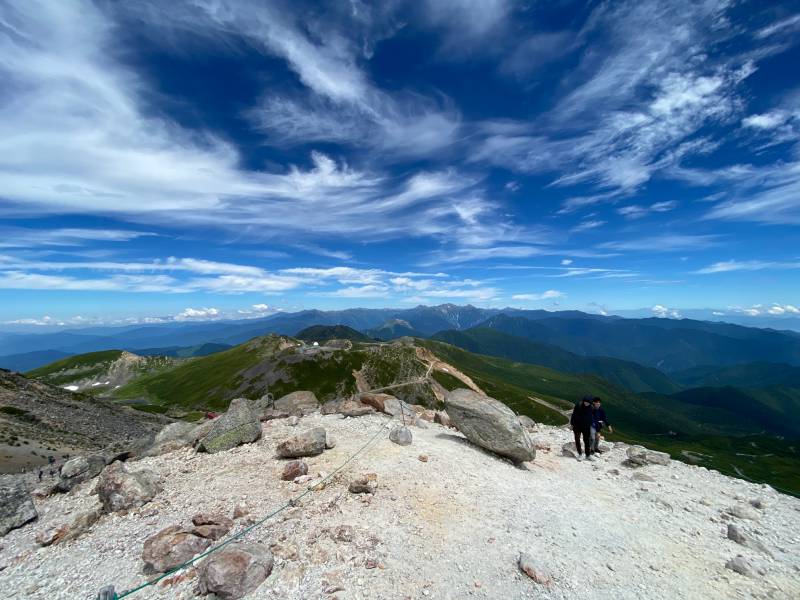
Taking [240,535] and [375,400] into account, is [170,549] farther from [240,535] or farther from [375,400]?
[375,400]

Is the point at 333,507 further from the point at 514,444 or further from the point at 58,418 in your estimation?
the point at 58,418

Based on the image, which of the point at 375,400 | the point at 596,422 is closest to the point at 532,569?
the point at 596,422

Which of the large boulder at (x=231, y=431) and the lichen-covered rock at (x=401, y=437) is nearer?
the large boulder at (x=231, y=431)

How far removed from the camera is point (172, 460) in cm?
2008

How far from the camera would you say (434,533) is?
44.3 ft

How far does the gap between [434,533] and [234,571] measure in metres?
6.58

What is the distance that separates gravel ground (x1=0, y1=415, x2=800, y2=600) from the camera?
1148 cm

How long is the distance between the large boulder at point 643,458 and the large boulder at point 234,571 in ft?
80.9

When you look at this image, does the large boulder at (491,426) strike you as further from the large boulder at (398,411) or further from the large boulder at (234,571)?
the large boulder at (234,571)

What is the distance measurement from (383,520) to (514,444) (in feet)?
35.3

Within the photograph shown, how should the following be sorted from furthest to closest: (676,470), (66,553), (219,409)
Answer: (219,409), (676,470), (66,553)

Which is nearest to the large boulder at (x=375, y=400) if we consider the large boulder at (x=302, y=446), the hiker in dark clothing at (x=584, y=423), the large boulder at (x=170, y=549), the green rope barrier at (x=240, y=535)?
the green rope barrier at (x=240, y=535)

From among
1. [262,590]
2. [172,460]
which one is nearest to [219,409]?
[172,460]

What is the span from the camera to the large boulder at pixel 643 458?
2585 cm
